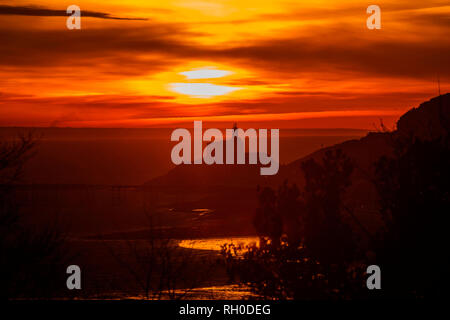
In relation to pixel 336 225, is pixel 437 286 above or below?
below

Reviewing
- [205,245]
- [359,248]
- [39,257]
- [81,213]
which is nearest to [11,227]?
[39,257]

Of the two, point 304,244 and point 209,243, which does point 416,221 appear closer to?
point 304,244

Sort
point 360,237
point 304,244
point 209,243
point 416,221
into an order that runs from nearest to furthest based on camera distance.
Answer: point 416,221, point 360,237, point 304,244, point 209,243

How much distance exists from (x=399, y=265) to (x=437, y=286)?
1054 mm

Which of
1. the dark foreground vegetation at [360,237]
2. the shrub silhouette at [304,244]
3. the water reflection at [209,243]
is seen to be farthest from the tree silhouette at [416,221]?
the water reflection at [209,243]

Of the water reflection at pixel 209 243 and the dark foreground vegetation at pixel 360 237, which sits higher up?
the dark foreground vegetation at pixel 360 237

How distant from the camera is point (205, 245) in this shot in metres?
81.6

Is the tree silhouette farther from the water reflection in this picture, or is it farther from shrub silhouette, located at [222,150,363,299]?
the water reflection

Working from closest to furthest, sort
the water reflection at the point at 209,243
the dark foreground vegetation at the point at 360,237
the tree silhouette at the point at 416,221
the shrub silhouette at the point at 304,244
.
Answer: the tree silhouette at the point at 416,221 < the dark foreground vegetation at the point at 360,237 < the shrub silhouette at the point at 304,244 < the water reflection at the point at 209,243

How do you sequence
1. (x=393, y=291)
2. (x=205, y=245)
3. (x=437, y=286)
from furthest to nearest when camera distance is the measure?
1. (x=205, y=245)
2. (x=393, y=291)
3. (x=437, y=286)

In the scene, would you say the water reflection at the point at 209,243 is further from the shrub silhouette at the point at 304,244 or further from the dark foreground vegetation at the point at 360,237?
the dark foreground vegetation at the point at 360,237

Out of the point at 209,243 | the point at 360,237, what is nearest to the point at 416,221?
the point at 360,237

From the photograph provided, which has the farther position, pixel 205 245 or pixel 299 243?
pixel 205 245
